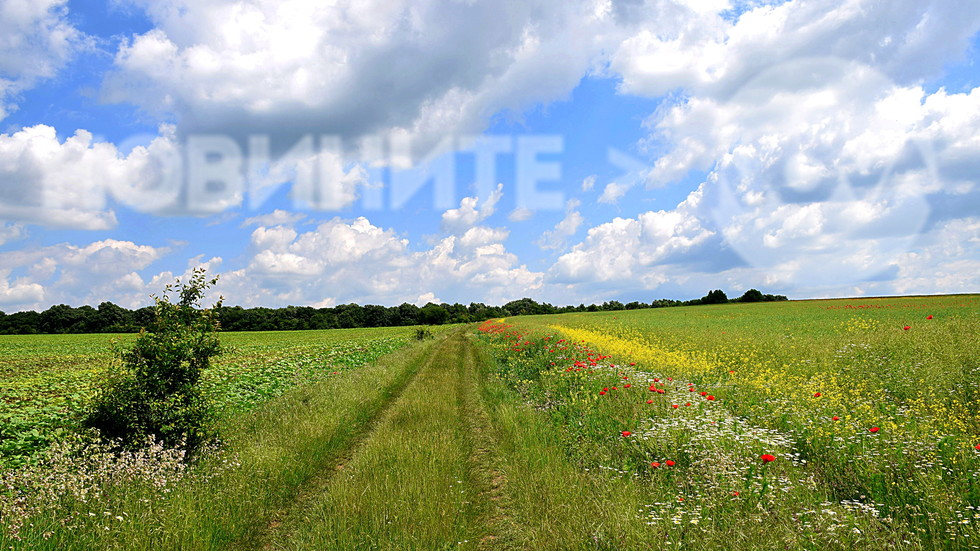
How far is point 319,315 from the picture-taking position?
11250cm

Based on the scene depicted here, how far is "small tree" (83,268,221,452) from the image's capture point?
728 centimetres

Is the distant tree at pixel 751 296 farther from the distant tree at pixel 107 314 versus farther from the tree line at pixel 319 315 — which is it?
the distant tree at pixel 107 314

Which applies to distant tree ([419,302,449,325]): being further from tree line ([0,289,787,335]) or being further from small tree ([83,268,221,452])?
small tree ([83,268,221,452])

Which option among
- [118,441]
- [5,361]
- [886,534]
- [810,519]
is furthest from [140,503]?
[5,361]

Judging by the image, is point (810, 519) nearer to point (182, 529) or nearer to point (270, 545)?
point (270, 545)

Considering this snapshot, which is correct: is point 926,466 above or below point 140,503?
above

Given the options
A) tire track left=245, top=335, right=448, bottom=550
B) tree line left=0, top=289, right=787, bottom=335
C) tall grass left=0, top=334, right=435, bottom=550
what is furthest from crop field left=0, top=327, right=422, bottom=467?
tree line left=0, top=289, right=787, bottom=335

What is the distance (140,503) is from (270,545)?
204 cm

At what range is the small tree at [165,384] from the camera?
7.28 meters

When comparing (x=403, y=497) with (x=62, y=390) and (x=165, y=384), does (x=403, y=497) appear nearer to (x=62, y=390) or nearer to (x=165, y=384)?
(x=165, y=384)

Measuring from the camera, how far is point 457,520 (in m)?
5.64

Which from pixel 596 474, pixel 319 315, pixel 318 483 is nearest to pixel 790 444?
pixel 596 474

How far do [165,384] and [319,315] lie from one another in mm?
111116

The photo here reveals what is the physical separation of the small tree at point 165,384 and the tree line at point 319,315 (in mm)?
69061
